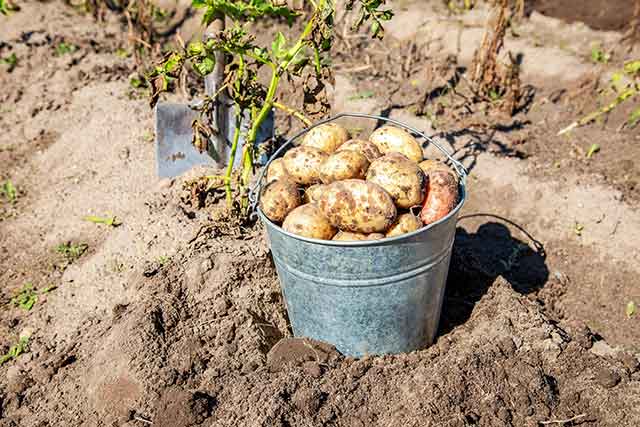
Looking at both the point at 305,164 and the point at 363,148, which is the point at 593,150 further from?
the point at 305,164

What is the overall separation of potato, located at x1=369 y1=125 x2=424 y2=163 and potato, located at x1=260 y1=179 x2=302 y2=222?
45 centimetres

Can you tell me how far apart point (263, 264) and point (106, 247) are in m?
0.92

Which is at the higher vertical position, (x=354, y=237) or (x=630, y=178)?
(x=354, y=237)

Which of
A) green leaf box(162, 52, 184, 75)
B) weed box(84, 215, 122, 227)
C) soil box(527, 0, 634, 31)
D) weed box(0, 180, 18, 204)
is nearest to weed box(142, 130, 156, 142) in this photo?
weed box(84, 215, 122, 227)

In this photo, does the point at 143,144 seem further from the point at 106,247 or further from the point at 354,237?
the point at 354,237

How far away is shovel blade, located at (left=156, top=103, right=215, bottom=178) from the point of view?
3.69 m

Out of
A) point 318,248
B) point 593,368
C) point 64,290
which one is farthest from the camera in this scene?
point 64,290

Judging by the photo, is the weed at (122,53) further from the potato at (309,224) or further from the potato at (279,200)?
the potato at (309,224)

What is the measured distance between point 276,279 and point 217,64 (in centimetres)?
130

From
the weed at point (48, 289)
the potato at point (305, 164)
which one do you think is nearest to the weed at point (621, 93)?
the potato at point (305, 164)

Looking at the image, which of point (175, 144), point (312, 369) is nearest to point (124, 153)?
point (175, 144)

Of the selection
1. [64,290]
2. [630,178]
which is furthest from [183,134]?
[630,178]

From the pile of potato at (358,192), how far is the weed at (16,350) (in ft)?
4.54

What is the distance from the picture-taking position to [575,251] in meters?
3.65
